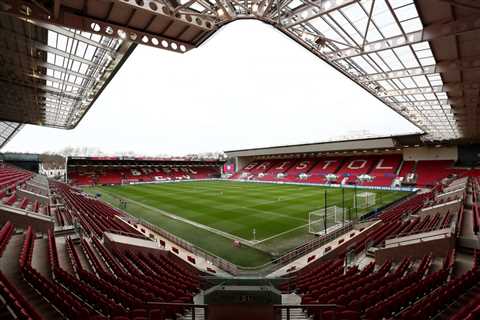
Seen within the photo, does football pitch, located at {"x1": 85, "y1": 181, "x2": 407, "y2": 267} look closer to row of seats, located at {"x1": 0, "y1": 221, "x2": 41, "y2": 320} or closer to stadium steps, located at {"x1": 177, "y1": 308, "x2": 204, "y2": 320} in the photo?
stadium steps, located at {"x1": 177, "y1": 308, "x2": 204, "y2": 320}

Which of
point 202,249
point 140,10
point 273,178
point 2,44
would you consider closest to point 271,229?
point 202,249

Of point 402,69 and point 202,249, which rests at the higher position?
point 402,69

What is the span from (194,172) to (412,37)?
196 ft

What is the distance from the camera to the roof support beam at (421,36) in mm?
6686

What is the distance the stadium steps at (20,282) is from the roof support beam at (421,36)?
11.9 meters

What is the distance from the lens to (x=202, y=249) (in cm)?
1351

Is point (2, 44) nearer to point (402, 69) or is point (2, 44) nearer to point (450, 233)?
point (402, 69)

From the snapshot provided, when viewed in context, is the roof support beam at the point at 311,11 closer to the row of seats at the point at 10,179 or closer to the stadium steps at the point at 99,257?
the stadium steps at the point at 99,257

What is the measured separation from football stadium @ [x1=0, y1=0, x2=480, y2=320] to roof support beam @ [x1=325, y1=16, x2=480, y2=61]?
0.16 feet

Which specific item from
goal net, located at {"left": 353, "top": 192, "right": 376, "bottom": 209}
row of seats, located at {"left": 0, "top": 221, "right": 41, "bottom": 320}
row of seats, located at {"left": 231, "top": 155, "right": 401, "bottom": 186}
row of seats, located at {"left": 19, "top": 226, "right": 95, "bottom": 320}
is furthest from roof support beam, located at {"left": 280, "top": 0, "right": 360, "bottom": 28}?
row of seats, located at {"left": 231, "top": 155, "right": 401, "bottom": 186}

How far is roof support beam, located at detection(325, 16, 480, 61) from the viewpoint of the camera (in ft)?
21.9

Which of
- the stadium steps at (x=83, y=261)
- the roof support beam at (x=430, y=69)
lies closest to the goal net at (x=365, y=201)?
the roof support beam at (x=430, y=69)

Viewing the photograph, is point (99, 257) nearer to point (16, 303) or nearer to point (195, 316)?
point (195, 316)

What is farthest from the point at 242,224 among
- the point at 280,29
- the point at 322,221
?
the point at 280,29
